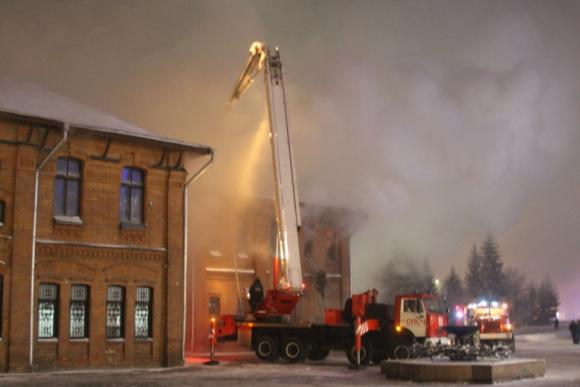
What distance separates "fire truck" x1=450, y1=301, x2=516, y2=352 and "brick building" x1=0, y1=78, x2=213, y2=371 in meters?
11.3

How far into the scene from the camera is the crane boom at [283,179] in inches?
890

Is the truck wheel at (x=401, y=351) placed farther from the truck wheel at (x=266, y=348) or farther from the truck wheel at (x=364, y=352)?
the truck wheel at (x=266, y=348)

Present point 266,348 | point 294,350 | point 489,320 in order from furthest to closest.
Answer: point 489,320 → point 266,348 → point 294,350

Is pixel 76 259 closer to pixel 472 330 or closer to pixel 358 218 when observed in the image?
pixel 472 330

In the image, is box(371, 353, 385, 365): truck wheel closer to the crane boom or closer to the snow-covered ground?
the snow-covered ground

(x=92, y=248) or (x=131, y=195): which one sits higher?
(x=131, y=195)

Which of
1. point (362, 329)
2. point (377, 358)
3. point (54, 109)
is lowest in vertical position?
point (377, 358)

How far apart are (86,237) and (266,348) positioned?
7360mm

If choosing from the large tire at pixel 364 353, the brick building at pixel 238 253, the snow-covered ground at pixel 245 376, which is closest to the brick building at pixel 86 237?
the snow-covered ground at pixel 245 376

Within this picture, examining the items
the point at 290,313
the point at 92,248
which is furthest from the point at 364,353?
the point at 92,248

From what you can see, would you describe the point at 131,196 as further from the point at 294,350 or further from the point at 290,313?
the point at 294,350

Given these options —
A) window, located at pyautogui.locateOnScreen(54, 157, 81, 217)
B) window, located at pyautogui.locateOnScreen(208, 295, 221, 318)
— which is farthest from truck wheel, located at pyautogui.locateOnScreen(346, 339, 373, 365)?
window, located at pyautogui.locateOnScreen(208, 295, 221, 318)

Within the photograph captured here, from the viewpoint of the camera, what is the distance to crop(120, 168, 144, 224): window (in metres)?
23.3

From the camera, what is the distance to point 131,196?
23.5 meters
